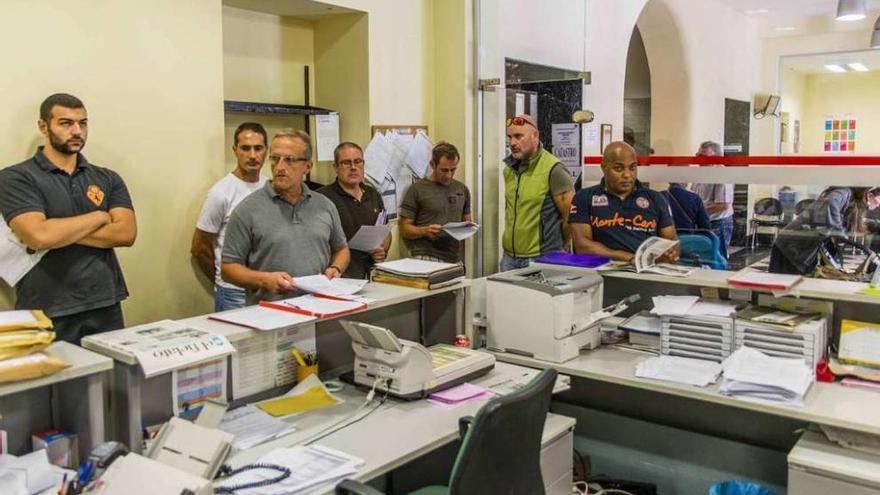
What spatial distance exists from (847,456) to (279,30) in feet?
12.0

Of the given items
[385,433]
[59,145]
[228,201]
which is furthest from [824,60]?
[59,145]

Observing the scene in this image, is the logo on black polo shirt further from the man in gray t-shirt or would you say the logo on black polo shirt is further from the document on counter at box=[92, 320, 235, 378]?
the man in gray t-shirt

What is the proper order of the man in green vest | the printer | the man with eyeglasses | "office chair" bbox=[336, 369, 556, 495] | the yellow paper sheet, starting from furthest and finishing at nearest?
the man in green vest, the man with eyeglasses, the printer, the yellow paper sheet, "office chair" bbox=[336, 369, 556, 495]

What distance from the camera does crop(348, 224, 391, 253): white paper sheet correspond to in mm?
3590

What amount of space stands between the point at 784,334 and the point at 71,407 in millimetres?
2327

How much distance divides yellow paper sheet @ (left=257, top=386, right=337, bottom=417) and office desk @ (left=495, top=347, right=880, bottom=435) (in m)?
0.87

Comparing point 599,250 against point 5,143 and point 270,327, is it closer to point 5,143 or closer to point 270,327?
point 270,327

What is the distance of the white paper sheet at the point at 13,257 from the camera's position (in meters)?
2.76

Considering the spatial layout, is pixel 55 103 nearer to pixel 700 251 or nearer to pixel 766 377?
pixel 766 377

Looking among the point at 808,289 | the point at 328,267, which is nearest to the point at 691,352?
the point at 808,289

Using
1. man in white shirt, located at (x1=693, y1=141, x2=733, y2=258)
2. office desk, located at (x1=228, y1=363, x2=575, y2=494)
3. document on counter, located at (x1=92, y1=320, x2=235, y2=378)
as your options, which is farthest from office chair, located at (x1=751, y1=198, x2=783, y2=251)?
document on counter, located at (x1=92, y1=320, x2=235, y2=378)

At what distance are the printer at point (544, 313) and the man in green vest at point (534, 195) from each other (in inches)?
41.8

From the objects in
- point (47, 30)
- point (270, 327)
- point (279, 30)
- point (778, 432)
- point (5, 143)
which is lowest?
point (778, 432)

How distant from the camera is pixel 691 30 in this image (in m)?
6.25
